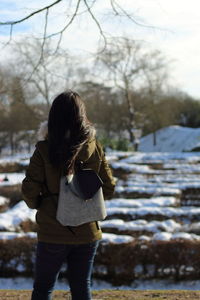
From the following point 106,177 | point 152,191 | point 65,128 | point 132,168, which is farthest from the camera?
point 132,168

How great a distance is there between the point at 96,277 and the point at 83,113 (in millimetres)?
4364

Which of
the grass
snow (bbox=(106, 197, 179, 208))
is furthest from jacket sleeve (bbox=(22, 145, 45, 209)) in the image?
snow (bbox=(106, 197, 179, 208))

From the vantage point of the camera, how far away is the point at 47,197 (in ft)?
8.44

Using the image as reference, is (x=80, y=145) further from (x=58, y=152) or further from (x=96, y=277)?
(x=96, y=277)

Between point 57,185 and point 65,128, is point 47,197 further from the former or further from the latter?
point 65,128

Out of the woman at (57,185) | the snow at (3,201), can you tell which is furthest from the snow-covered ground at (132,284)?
the snow at (3,201)

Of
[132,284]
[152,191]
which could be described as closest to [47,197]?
[132,284]

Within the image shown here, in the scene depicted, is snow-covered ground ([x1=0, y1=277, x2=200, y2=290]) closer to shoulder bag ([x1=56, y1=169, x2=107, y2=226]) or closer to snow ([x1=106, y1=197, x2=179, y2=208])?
shoulder bag ([x1=56, y1=169, x2=107, y2=226])

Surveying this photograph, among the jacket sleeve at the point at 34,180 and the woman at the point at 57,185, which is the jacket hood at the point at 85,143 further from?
the jacket sleeve at the point at 34,180

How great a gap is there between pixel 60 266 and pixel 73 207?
0.38 metres

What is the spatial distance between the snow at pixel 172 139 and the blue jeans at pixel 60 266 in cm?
3250

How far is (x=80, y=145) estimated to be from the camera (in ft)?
8.31

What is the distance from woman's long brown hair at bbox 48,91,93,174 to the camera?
249 cm

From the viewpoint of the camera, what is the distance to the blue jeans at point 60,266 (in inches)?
101
